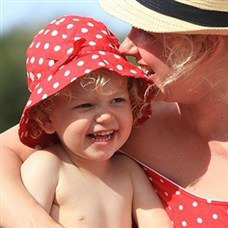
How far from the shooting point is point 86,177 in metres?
2.83

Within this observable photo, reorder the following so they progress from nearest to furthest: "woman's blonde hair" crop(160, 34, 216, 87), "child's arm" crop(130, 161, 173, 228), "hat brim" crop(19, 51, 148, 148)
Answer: "hat brim" crop(19, 51, 148, 148)
"woman's blonde hair" crop(160, 34, 216, 87)
"child's arm" crop(130, 161, 173, 228)

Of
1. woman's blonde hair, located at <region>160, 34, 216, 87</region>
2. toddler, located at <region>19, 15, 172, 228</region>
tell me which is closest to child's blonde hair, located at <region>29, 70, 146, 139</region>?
toddler, located at <region>19, 15, 172, 228</region>

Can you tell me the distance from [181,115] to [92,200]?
1.77ft

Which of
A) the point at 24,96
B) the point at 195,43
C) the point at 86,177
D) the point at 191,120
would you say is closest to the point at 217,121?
the point at 191,120

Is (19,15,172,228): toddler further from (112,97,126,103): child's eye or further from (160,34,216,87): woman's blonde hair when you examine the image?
(160,34,216,87): woman's blonde hair

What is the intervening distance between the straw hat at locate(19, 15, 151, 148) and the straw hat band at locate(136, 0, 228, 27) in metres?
0.24

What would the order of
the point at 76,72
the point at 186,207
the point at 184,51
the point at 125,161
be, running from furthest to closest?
the point at 125,161 < the point at 186,207 < the point at 184,51 < the point at 76,72

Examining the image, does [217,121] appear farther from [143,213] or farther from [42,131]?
[42,131]

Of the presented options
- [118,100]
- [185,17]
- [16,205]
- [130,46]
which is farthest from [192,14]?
[16,205]

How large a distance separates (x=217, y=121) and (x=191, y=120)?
11 centimetres

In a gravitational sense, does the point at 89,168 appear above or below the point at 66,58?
below

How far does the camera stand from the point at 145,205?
2.90 metres

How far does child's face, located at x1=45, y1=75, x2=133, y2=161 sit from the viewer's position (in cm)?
267

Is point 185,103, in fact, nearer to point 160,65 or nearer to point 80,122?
point 160,65
